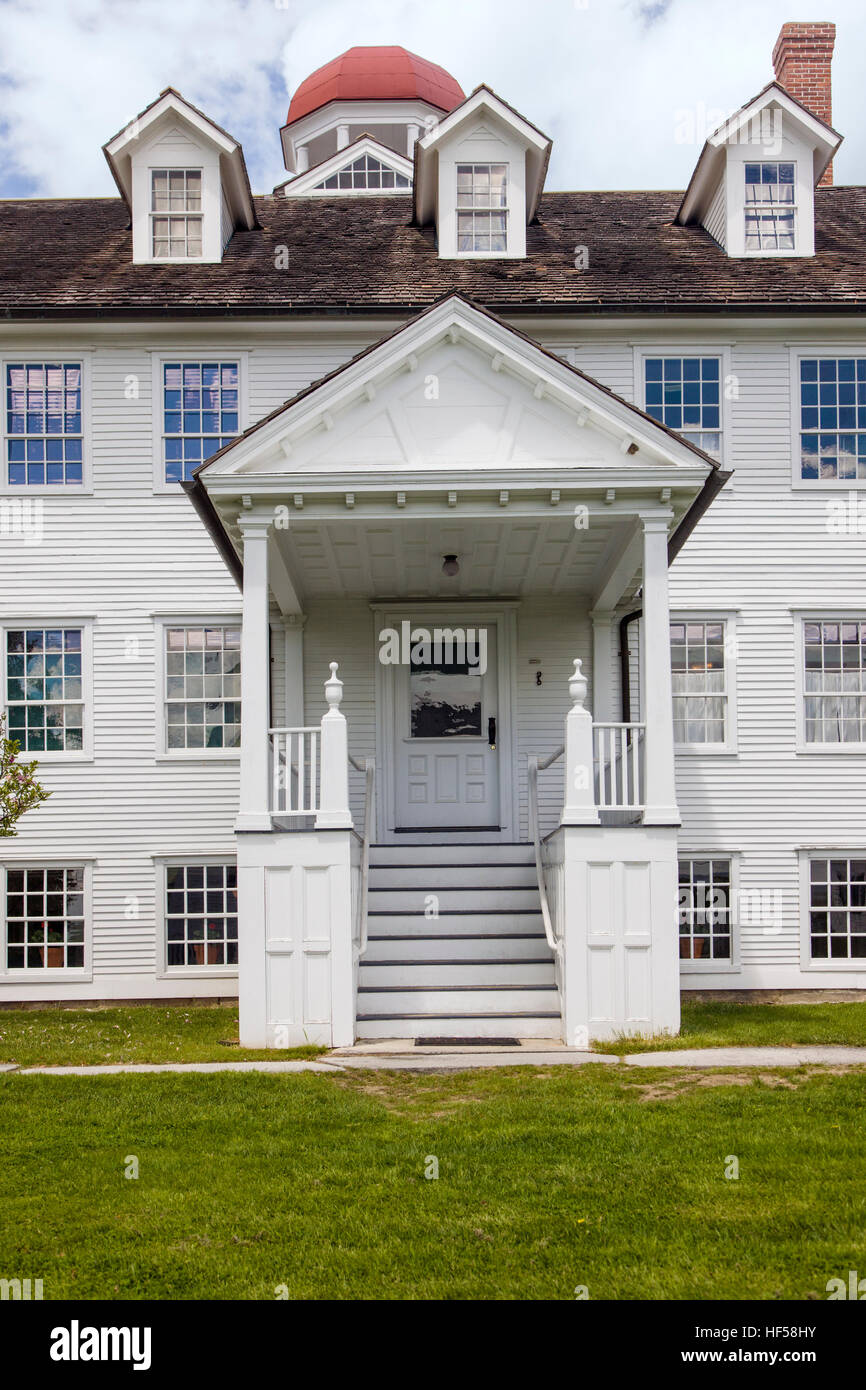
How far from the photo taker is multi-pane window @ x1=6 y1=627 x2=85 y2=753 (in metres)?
14.5

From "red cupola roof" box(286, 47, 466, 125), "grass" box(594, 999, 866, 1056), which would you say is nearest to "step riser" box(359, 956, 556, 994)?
"grass" box(594, 999, 866, 1056)

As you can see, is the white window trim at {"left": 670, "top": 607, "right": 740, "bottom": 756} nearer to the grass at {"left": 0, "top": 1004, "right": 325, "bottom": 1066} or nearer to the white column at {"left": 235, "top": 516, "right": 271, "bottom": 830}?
the white column at {"left": 235, "top": 516, "right": 271, "bottom": 830}

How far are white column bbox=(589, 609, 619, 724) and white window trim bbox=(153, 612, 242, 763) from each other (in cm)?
427

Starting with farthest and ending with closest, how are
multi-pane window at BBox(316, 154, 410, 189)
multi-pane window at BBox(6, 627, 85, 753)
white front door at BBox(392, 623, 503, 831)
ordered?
multi-pane window at BBox(316, 154, 410, 189)
multi-pane window at BBox(6, 627, 85, 753)
white front door at BBox(392, 623, 503, 831)

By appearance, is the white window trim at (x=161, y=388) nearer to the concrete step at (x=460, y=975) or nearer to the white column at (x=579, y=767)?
the white column at (x=579, y=767)

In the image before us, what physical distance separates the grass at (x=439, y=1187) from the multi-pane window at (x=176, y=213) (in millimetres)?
11322

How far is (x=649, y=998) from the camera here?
32.9 ft

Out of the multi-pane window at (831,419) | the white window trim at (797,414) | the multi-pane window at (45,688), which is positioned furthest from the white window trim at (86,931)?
the multi-pane window at (831,419)

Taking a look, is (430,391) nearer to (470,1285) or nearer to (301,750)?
(301,750)

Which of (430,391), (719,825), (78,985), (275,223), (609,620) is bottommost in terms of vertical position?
(78,985)

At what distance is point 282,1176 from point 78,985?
29.4 feet

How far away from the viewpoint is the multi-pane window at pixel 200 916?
14461 mm

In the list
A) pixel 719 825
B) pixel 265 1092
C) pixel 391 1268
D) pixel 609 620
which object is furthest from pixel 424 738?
pixel 391 1268

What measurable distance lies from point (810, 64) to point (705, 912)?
1291 cm
